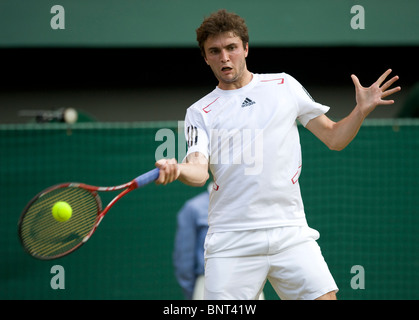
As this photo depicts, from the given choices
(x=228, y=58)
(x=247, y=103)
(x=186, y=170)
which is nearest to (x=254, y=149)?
(x=247, y=103)

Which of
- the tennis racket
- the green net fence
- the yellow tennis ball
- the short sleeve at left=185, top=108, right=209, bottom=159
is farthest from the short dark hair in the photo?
the green net fence

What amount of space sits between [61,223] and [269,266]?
116 cm

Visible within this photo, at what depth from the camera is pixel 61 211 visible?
11.9 feet

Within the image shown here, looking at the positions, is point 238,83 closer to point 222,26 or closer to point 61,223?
point 222,26

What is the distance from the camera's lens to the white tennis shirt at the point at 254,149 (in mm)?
3602

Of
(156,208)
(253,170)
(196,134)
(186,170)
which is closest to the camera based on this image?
(186,170)

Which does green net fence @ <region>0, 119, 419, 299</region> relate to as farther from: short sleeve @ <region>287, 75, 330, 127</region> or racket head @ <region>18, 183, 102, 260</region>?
short sleeve @ <region>287, 75, 330, 127</region>

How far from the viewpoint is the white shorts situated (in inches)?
140

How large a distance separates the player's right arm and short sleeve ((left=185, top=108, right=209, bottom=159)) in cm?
3

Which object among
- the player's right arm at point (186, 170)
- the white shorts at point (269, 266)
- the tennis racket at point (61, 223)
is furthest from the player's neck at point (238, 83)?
the tennis racket at point (61, 223)

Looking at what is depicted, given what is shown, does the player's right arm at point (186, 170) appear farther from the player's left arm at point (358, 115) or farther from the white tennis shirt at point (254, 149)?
the player's left arm at point (358, 115)

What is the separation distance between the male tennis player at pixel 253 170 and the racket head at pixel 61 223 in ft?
1.96

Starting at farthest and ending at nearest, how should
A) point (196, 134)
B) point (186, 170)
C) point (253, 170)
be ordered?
point (196, 134) → point (253, 170) → point (186, 170)

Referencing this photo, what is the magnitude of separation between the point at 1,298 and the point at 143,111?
312cm
